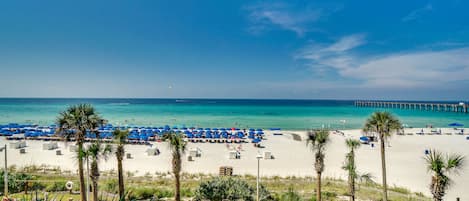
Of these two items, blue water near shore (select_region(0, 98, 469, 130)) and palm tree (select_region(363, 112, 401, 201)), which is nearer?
palm tree (select_region(363, 112, 401, 201))

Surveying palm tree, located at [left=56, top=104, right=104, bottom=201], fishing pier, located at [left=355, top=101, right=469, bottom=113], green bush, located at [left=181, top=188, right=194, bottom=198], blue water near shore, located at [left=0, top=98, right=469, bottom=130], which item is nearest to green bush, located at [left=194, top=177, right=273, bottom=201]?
green bush, located at [left=181, top=188, right=194, bottom=198]

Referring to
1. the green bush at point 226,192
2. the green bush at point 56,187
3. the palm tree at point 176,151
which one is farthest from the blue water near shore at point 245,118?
the green bush at point 226,192

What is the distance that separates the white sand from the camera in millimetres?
20562

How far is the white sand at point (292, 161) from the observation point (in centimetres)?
2056

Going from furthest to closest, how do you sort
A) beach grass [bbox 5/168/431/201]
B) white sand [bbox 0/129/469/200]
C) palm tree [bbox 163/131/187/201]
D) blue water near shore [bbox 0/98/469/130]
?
blue water near shore [bbox 0/98/469/130], white sand [bbox 0/129/469/200], beach grass [bbox 5/168/431/201], palm tree [bbox 163/131/187/201]

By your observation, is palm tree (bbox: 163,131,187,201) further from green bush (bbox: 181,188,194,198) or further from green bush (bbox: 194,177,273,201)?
green bush (bbox: 181,188,194,198)

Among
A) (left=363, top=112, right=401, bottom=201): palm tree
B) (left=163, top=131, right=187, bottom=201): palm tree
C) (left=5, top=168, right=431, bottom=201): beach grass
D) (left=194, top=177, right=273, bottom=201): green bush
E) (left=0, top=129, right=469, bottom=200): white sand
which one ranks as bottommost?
(left=0, top=129, right=469, bottom=200): white sand

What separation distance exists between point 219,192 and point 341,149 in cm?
2305

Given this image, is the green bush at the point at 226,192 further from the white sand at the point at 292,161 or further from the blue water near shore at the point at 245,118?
the blue water near shore at the point at 245,118

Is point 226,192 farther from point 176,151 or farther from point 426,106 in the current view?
point 426,106

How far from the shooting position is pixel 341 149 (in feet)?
107

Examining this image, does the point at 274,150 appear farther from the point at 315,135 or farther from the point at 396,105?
the point at 396,105

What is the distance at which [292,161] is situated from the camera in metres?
26.5

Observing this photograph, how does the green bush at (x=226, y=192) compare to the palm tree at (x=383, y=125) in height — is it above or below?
A: below
